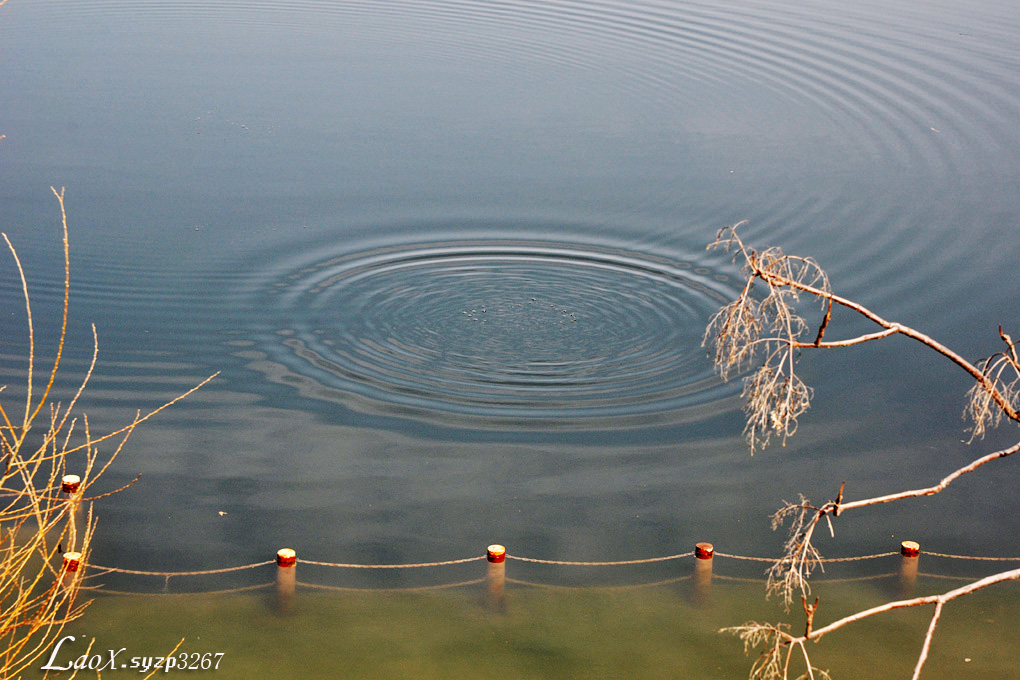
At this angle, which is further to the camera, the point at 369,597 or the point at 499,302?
the point at 499,302

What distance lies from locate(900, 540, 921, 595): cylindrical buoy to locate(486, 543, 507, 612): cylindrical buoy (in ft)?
7.41

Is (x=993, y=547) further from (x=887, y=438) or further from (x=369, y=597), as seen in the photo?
(x=369, y=597)

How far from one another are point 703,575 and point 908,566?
1.16m

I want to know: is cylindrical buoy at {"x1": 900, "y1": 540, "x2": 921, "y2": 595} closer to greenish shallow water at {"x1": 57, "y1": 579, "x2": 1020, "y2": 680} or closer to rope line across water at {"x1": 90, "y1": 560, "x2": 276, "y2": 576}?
greenish shallow water at {"x1": 57, "y1": 579, "x2": 1020, "y2": 680}

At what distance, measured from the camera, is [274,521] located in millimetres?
6543

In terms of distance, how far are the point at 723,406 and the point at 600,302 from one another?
1673mm

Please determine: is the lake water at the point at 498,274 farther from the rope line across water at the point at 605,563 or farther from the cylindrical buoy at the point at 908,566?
the cylindrical buoy at the point at 908,566

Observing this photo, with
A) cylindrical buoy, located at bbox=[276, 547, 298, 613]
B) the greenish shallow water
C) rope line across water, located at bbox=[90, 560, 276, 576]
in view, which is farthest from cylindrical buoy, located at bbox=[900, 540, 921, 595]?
rope line across water, located at bbox=[90, 560, 276, 576]

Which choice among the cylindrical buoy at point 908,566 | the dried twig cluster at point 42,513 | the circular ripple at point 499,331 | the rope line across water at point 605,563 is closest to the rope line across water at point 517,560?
the rope line across water at point 605,563

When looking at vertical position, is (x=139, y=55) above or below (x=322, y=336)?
above

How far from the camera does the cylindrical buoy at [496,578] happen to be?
19.1 ft

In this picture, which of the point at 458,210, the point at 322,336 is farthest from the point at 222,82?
the point at 322,336

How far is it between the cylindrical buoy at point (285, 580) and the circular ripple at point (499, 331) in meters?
2.02

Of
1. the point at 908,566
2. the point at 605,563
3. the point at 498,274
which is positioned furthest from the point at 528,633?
the point at 498,274
